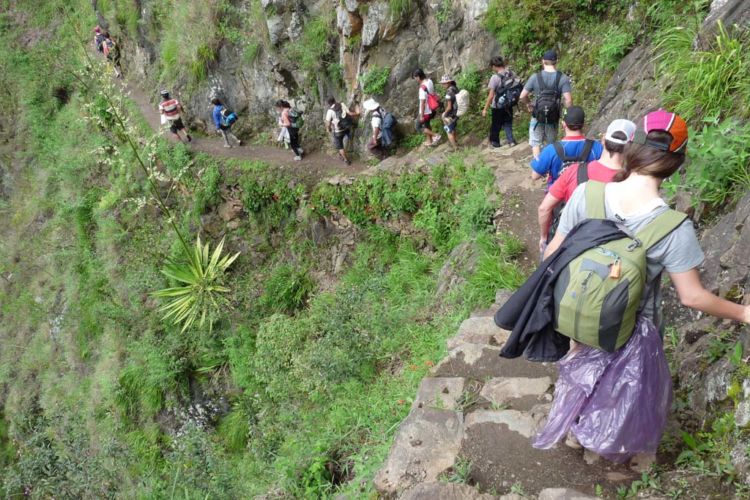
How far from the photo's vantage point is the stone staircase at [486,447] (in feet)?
9.09

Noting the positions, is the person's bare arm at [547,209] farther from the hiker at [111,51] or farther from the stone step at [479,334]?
the hiker at [111,51]

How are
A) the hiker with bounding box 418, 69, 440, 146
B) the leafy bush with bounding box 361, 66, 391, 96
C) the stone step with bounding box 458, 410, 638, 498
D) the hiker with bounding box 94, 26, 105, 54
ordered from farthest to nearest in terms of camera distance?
the hiker with bounding box 94, 26, 105, 54, the leafy bush with bounding box 361, 66, 391, 96, the hiker with bounding box 418, 69, 440, 146, the stone step with bounding box 458, 410, 638, 498

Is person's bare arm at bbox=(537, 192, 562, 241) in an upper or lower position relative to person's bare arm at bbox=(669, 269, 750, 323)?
lower

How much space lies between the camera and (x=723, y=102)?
432cm

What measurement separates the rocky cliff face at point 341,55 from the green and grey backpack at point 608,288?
7.60 meters

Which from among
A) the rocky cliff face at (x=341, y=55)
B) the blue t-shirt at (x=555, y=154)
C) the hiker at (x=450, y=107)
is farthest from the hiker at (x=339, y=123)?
the blue t-shirt at (x=555, y=154)

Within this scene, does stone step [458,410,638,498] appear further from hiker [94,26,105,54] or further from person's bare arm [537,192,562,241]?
Result: hiker [94,26,105,54]

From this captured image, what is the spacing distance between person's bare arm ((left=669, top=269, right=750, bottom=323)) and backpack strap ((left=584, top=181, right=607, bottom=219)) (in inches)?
16.2

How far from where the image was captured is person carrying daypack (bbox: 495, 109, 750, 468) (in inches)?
82.0

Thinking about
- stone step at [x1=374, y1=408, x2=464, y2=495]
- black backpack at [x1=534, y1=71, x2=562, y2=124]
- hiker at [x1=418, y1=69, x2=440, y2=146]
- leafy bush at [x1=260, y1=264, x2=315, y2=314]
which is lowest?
leafy bush at [x1=260, y1=264, x2=315, y2=314]

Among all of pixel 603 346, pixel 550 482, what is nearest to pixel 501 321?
pixel 603 346

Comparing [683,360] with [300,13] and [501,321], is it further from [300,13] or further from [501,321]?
[300,13]

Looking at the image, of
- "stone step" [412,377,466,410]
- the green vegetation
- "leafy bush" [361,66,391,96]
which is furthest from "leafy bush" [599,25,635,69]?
"stone step" [412,377,466,410]

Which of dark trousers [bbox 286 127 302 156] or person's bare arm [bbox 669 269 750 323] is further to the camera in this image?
dark trousers [bbox 286 127 302 156]
